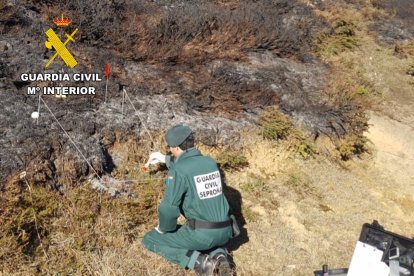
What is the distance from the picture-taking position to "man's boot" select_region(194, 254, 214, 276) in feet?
15.9

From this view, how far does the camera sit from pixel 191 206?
496cm

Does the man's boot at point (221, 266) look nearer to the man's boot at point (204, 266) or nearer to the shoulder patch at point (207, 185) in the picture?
the man's boot at point (204, 266)

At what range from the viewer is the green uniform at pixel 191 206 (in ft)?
15.9

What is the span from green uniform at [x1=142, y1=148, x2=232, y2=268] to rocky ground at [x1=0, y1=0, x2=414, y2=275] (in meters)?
0.30

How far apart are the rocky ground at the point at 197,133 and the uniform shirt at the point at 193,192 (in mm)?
682

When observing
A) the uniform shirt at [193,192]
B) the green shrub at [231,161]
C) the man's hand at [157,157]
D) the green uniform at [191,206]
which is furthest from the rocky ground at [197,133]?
the uniform shirt at [193,192]

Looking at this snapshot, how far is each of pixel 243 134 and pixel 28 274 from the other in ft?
14.7

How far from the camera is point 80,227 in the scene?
5379mm

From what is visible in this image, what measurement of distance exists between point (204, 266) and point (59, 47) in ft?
17.2

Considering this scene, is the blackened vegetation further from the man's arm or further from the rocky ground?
the man's arm

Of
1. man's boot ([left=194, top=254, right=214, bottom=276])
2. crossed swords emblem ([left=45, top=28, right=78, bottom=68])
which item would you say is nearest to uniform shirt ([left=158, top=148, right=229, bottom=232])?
man's boot ([left=194, top=254, right=214, bottom=276])

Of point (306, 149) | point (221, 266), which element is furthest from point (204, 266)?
point (306, 149)

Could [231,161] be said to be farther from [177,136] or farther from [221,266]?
[221,266]

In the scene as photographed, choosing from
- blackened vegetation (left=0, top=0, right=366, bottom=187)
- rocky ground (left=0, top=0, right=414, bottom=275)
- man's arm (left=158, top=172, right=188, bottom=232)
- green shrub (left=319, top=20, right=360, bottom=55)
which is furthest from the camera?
green shrub (left=319, top=20, right=360, bottom=55)
